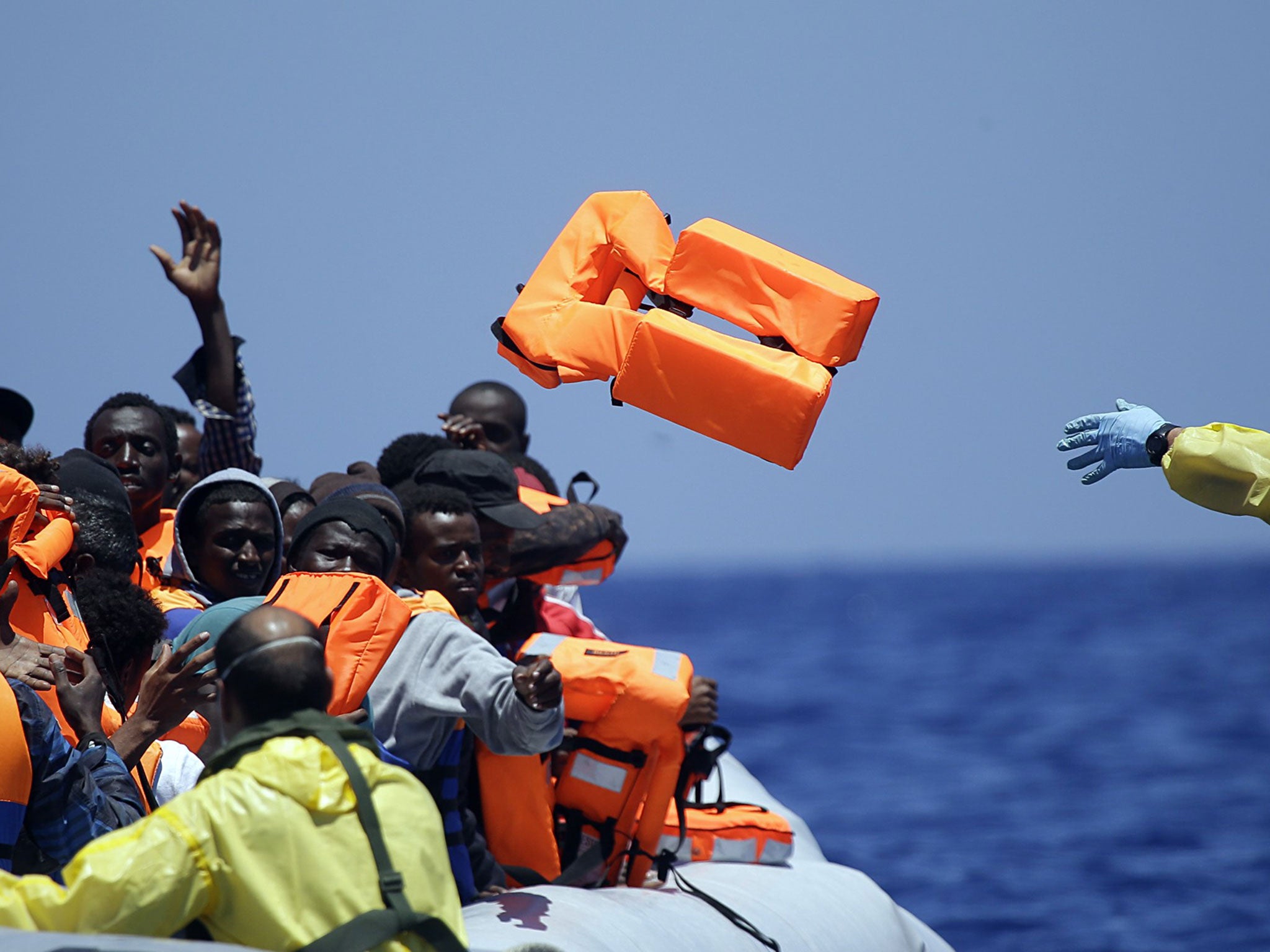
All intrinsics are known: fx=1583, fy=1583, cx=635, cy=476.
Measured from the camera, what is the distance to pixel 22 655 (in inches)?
117

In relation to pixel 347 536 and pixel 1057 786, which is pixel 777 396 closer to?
pixel 347 536

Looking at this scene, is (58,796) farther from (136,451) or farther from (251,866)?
(136,451)

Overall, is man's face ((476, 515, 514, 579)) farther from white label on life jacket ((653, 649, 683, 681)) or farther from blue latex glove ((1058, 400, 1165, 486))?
blue latex glove ((1058, 400, 1165, 486))

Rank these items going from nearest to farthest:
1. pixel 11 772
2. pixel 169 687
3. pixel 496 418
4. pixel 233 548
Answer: pixel 11 772, pixel 169 687, pixel 233 548, pixel 496 418

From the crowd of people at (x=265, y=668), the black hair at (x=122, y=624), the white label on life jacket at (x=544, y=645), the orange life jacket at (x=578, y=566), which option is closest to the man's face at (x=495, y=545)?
the crowd of people at (x=265, y=668)

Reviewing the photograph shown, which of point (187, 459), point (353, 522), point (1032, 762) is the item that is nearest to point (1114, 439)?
point (353, 522)

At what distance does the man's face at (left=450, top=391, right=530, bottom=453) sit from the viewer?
6.27 metres

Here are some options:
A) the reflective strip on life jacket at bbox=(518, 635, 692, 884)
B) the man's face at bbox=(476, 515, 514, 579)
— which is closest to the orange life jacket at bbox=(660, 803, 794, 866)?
the reflective strip on life jacket at bbox=(518, 635, 692, 884)

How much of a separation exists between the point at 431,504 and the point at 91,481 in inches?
35.9

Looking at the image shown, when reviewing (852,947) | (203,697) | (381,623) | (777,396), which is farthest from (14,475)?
(852,947)

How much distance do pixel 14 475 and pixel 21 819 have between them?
0.88 metres

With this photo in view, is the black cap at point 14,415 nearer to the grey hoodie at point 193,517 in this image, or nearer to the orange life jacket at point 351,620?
the grey hoodie at point 193,517

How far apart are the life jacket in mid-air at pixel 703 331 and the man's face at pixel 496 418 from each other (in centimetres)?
213

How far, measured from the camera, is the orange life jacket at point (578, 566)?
16.9 feet
